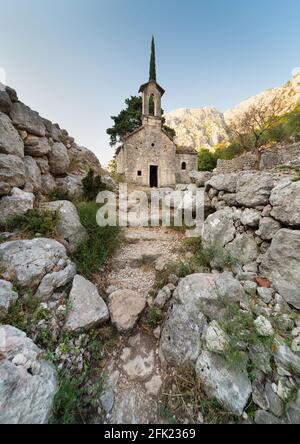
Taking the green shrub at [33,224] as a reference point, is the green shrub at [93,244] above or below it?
below

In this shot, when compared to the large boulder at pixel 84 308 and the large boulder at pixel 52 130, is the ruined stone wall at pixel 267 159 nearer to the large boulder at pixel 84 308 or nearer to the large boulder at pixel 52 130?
Answer: the large boulder at pixel 52 130

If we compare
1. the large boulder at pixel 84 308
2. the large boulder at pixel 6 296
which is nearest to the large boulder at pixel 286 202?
the large boulder at pixel 84 308

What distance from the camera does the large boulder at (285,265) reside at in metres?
2.47

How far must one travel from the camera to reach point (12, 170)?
4004 millimetres

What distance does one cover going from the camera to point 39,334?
2.23m

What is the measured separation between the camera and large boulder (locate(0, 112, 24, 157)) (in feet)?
13.5

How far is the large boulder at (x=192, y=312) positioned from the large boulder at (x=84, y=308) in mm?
1044

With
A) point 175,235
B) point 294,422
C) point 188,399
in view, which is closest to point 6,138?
point 175,235

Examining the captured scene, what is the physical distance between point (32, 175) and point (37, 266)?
321cm

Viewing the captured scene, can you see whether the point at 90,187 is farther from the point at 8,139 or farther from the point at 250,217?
the point at 250,217

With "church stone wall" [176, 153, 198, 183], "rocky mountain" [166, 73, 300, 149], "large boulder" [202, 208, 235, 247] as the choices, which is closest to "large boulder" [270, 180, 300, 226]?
"large boulder" [202, 208, 235, 247]

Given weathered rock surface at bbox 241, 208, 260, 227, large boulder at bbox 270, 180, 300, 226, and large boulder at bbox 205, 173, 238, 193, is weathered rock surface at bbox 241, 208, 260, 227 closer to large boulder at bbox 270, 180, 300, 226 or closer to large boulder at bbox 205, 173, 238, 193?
large boulder at bbox 270, 180, 300, 226

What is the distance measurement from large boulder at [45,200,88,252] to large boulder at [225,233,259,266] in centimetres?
330

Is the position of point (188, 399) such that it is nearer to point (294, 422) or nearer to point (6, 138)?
point (294, 422)
